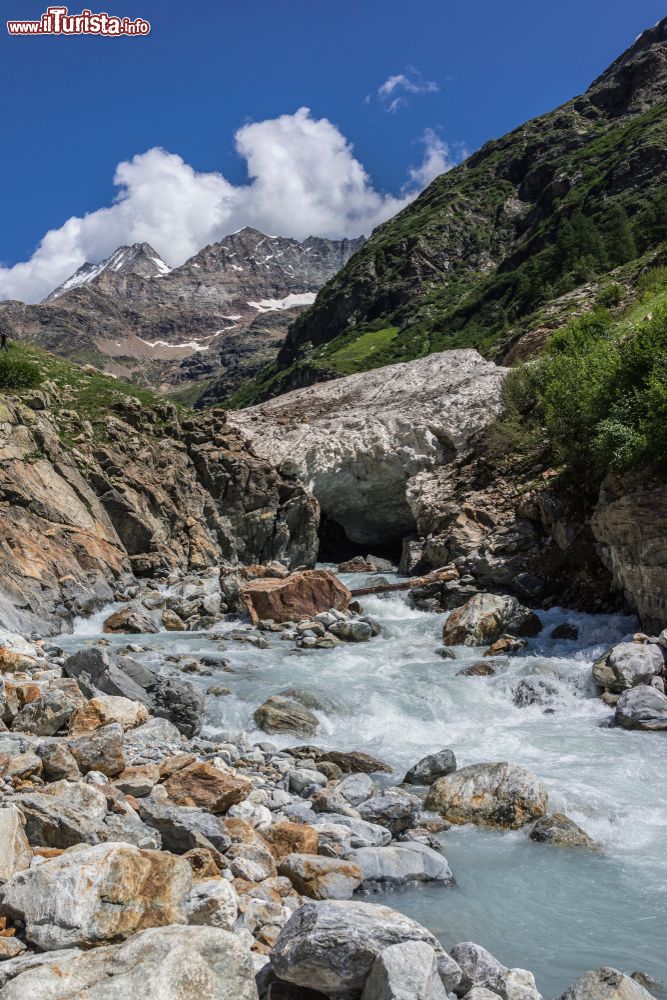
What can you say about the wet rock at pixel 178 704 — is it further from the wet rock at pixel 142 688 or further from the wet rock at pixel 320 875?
the wet rock at pixel 320 875

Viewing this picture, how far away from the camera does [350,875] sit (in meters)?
8.07

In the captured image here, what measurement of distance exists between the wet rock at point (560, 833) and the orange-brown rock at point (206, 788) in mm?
4242

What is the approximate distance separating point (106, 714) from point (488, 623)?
1329 cm

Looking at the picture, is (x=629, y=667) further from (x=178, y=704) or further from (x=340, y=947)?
(x=340, y=947)

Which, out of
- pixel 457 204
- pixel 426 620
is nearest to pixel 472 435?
pixel 426 620

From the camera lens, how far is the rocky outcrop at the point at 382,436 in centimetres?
3806

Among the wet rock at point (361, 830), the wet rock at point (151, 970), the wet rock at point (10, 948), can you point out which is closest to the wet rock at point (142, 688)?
the wet rock at point (361, 830)

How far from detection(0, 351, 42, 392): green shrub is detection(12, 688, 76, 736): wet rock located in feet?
76.6

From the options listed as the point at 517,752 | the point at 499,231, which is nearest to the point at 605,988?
the point at 517,752

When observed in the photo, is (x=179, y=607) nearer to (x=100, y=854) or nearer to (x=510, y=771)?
(x=510, y=771)

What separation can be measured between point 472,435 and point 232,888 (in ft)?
107

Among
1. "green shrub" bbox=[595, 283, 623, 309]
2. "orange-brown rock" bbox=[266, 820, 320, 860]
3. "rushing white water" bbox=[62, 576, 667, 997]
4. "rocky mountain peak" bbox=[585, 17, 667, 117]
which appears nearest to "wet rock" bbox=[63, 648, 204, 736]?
"rushing white water" bbox=[62, 576, 667, 997]

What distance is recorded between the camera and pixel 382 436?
128ft

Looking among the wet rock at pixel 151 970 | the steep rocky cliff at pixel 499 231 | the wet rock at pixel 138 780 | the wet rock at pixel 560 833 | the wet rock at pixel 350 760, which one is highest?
the steep rocky cliff at pixel 499 231
